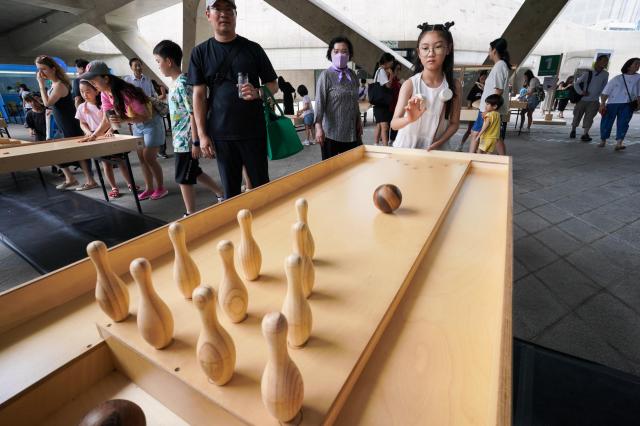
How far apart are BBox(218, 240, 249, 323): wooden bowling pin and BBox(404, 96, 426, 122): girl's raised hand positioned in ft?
5.41

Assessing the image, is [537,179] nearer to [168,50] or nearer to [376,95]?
[376,95]

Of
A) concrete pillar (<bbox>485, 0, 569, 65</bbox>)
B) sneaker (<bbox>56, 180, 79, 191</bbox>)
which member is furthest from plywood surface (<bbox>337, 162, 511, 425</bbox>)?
concrete pillar (<bbox>485, 0, 569, 65</bbox>)

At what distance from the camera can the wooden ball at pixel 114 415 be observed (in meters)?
0.45

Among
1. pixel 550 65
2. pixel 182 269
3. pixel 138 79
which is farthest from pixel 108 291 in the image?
pixel 550 65

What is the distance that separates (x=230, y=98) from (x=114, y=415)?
78.6 inches

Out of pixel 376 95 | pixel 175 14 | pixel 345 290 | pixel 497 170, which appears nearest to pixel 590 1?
pixel 175 14

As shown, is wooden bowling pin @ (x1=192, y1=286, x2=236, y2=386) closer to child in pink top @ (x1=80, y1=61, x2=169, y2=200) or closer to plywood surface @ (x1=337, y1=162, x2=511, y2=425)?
plywood surface @ (x1=337, y1=162, x2=511, y2=425)

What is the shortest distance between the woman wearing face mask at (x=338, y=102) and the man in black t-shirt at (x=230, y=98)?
0.58 meters

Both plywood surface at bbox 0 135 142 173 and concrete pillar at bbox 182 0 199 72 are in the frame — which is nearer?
plywood surface at bbox 0 135 142 173

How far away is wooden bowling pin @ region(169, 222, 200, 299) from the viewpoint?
77 cm

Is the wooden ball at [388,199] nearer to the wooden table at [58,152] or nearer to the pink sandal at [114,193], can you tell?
the wooden table at [58,152]

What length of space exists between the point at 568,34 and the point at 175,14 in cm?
2071

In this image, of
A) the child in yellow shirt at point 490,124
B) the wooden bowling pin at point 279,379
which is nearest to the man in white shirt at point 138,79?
the child in yellow shirt at point 490,124

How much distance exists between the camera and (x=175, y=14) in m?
16.6
